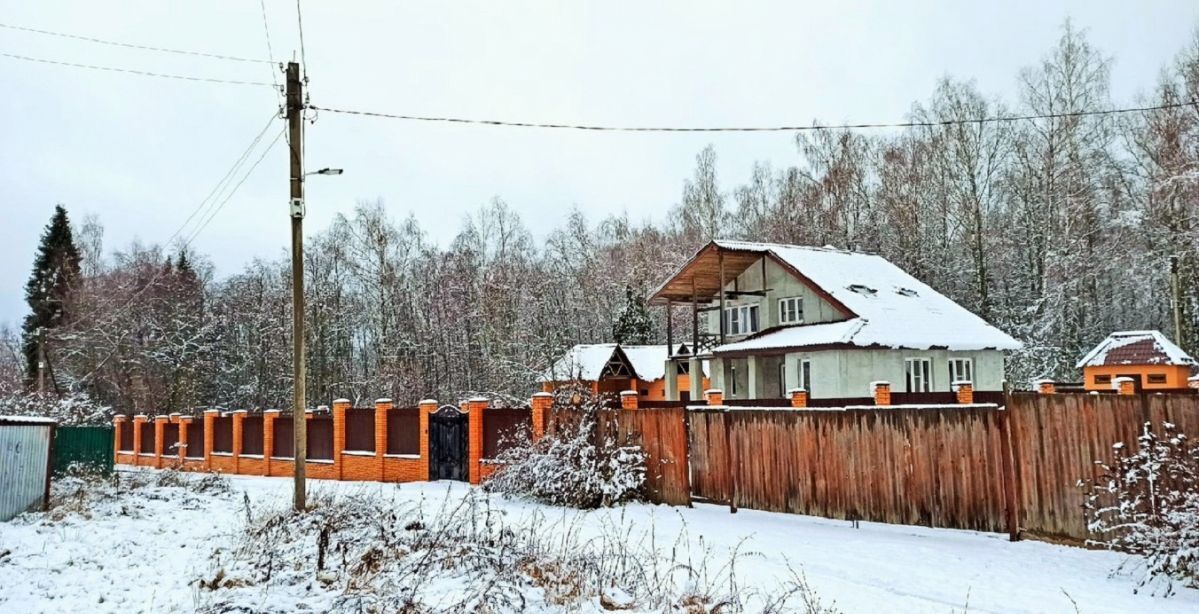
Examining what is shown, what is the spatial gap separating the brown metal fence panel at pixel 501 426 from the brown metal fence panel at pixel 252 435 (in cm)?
922

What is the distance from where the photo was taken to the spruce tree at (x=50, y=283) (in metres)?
40.9

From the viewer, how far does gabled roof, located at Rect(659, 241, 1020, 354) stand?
25.9 metres

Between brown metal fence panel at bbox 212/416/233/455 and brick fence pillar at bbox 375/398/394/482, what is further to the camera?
brown metal fence panel at bbox 212/416/233/455

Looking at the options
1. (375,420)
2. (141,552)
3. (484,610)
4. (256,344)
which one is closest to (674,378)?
(375,420)

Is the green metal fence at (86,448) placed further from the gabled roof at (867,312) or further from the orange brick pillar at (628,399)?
the gabled roof at (867,312)

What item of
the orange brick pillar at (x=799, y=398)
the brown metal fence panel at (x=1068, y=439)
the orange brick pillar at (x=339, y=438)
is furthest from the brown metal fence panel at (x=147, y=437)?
the brown metal fence panel at (x=1068, y=439)

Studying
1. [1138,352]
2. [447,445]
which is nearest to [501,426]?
[447,445]

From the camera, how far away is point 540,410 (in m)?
15.3

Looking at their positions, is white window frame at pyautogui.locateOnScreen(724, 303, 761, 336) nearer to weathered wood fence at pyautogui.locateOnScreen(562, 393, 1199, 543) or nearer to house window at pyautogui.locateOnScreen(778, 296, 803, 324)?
house window at pyautogui.locateOnScreen(778, 296, 803, 324)

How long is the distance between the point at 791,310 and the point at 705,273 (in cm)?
327

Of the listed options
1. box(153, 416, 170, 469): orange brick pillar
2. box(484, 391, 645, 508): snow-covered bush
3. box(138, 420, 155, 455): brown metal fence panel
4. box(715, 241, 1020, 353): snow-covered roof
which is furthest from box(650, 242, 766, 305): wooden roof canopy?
box(138, 420, 155, 455): brown metal fence panel

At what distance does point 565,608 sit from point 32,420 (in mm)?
9490

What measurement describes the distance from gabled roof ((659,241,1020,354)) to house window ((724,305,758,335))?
190cm

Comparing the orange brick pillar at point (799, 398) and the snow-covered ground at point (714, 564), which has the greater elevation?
the orange brick pillar at point (799, 398)
